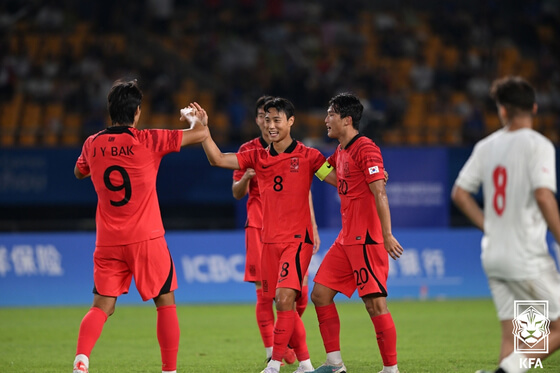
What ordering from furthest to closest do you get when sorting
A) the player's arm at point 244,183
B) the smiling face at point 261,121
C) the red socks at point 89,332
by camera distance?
1. the smiling face at point 261,121
2. the player's arm at point 244,183
3. the red socks at point 89,332

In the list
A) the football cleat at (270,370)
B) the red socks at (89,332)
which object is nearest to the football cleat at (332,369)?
the football cleat at (270,370)

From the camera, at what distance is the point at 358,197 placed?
22.8 feet

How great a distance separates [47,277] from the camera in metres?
14.4

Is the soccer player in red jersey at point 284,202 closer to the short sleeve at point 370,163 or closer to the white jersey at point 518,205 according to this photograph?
the short sleeve at point 370,163

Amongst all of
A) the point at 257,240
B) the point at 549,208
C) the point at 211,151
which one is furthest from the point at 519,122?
the point at 257,240

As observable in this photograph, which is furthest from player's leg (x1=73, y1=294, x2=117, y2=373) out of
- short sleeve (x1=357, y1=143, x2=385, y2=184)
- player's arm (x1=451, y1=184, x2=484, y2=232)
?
player's arm (x1=451, y1=184, x2=484, y2=232)

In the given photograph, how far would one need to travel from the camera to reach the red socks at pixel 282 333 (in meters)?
6.68

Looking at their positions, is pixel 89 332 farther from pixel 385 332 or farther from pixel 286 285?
pixel 385 332

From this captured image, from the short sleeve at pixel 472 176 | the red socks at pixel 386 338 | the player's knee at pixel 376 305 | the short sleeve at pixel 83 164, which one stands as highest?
the short sleeve at pixel 83 164

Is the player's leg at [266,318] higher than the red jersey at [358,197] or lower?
lower

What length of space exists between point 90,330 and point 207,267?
873 centimetres

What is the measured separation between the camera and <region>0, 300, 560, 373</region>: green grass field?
7770 mm

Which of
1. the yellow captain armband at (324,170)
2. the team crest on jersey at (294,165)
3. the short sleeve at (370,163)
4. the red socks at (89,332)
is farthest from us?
the yellow captain armband at (324,170)

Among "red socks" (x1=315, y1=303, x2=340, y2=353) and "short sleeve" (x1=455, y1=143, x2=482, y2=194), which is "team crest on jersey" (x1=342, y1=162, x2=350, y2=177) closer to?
"red socks" (x1=315, y1=303, x2=340, y2=353)
